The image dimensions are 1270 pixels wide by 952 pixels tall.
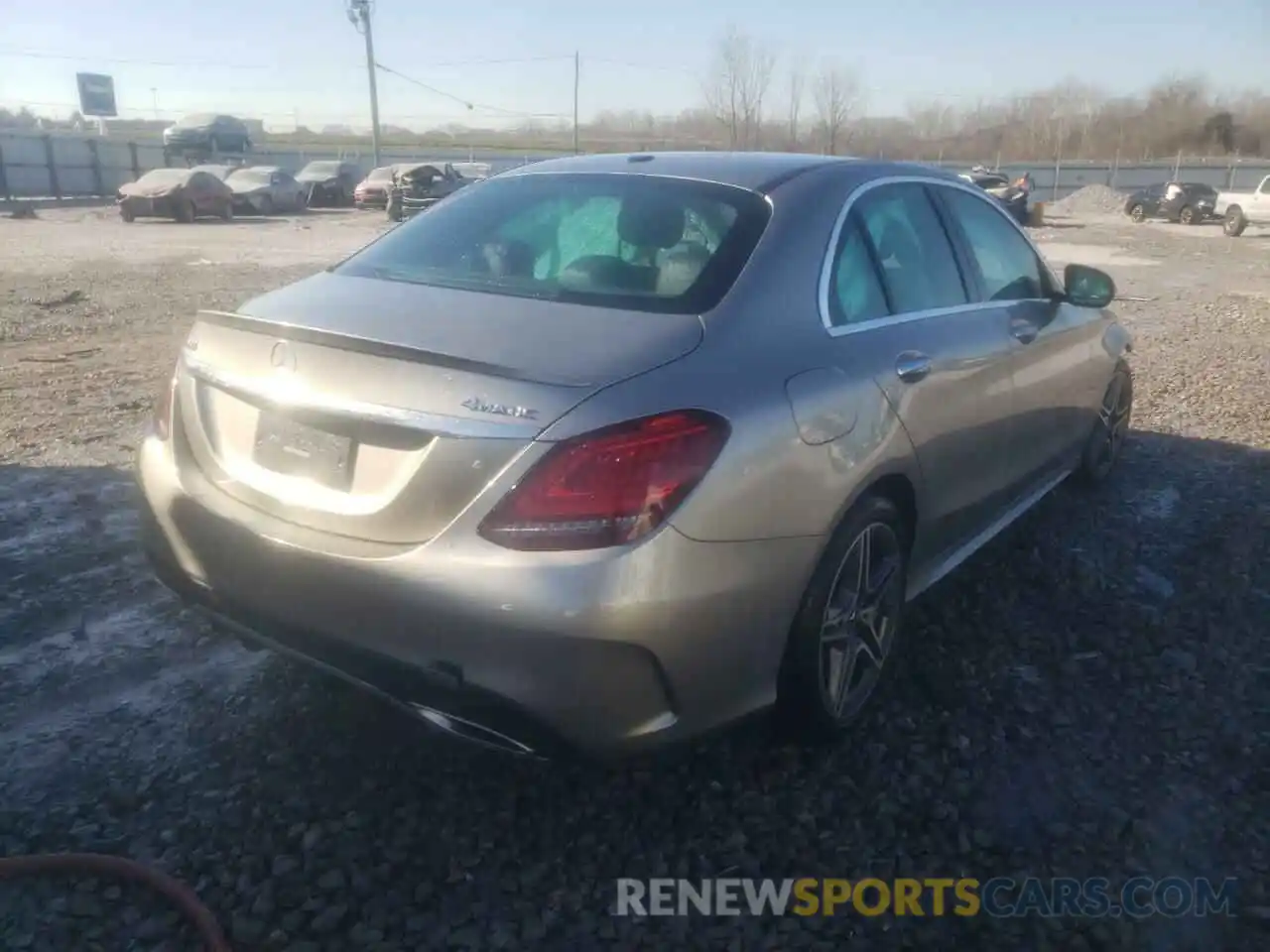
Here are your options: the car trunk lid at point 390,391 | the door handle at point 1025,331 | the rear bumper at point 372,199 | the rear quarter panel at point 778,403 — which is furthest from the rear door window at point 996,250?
the rear bumper at point 372,199

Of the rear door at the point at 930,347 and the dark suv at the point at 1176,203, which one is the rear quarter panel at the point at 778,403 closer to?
the rear door at the point at 930,347

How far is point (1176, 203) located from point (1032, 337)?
117 feet

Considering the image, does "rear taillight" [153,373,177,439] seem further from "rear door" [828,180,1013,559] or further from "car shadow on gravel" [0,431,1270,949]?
"rear door" [828,180,1013,559]

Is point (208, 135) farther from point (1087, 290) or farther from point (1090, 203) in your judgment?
point (1087, 290)

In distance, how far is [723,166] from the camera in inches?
135

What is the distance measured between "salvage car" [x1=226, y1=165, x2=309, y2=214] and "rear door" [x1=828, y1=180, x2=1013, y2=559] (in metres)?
30.1

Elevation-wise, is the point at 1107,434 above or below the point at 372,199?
above

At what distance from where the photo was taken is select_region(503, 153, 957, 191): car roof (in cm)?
327

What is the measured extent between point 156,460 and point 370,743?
98 centimetres

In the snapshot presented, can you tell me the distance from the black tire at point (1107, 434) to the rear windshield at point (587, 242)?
9.61 ft

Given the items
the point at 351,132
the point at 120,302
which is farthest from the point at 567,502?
the point at 351,132

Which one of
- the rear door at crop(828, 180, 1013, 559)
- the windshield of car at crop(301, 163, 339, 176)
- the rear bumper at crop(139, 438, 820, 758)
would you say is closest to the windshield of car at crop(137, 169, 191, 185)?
the windshield of car at crop(301, 163, 339, 176)

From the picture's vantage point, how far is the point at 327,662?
2.52 m

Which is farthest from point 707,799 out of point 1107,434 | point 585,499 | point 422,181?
point 422,181
